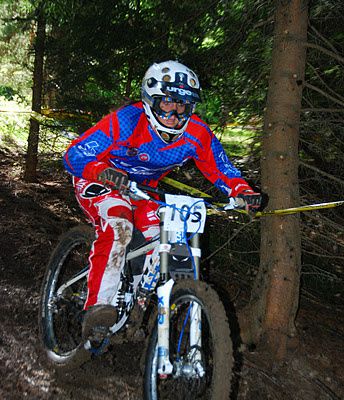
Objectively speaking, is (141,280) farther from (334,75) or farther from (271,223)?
(334,75)

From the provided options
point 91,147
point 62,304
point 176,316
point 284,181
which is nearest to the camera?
point 176,316

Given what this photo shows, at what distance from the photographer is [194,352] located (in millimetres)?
2496

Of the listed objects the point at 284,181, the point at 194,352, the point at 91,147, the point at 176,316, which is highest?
the point at 91,147

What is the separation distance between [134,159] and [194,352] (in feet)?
5.27

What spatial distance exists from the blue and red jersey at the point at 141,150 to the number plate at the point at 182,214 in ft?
1.72

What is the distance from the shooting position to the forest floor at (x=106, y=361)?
316 cm

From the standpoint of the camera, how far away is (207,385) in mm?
2574

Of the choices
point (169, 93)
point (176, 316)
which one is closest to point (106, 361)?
point (176, 316)

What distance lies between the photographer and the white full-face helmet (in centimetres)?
299

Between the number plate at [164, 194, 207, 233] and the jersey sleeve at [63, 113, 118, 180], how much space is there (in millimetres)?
641

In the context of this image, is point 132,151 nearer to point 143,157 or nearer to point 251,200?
point 143,157

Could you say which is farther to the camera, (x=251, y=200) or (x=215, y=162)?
(x=215, y=162)

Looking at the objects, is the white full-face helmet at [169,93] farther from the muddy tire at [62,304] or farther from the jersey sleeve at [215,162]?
Result: the muddy tire at [62,304]

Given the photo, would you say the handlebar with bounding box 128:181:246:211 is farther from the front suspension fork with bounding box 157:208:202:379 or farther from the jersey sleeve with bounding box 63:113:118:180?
the jersey sleeve with bounding box 63:113:118:180
